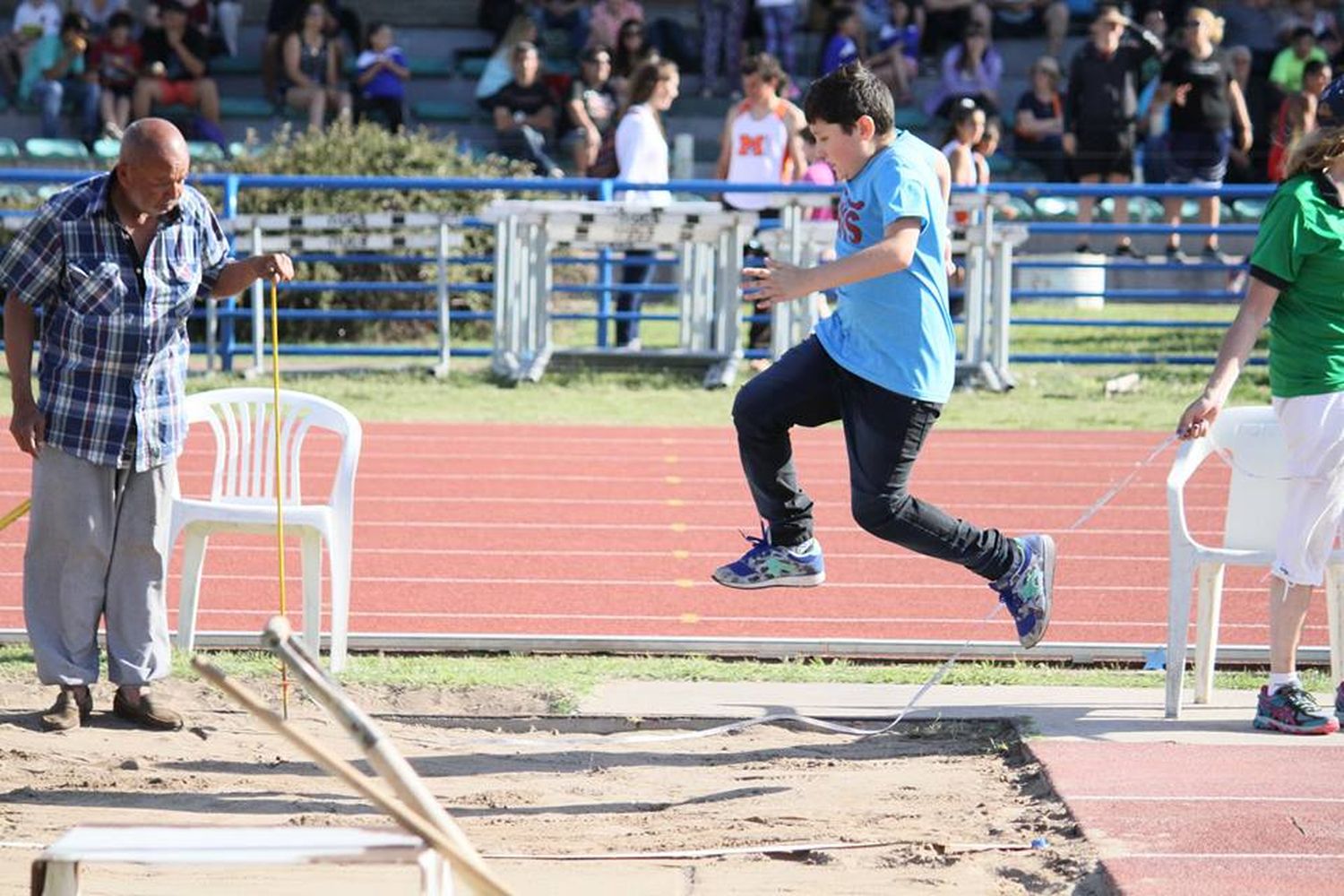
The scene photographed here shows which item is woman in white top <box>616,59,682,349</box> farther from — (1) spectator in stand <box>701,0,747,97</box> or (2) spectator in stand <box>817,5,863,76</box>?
(1) spectator in stand <box>701,0,747,97</box>

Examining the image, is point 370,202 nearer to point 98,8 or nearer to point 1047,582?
point 98,8

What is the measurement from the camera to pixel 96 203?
242 inches

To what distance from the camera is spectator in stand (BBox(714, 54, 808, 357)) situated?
49.7 feet

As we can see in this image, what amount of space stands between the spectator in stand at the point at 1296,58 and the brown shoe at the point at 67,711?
14.8 m

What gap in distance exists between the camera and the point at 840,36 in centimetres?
2014

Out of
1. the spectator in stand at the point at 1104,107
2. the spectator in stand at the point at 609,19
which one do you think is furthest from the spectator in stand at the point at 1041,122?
the spectator in stand at the point at 609,19

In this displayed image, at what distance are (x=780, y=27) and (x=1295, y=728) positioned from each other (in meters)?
15.5

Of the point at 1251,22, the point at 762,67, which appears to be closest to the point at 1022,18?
the point at 1251,22

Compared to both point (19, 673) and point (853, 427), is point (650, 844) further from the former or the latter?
point (19, 673)

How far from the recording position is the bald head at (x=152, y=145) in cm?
598

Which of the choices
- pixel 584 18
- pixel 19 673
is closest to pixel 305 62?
pixel 584 18

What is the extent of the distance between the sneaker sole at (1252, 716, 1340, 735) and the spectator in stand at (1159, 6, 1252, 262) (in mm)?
11603

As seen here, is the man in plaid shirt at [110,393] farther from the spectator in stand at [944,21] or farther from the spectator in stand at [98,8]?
the spectator in stand at [98,8]

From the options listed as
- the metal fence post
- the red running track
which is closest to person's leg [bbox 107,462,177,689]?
the red running track
